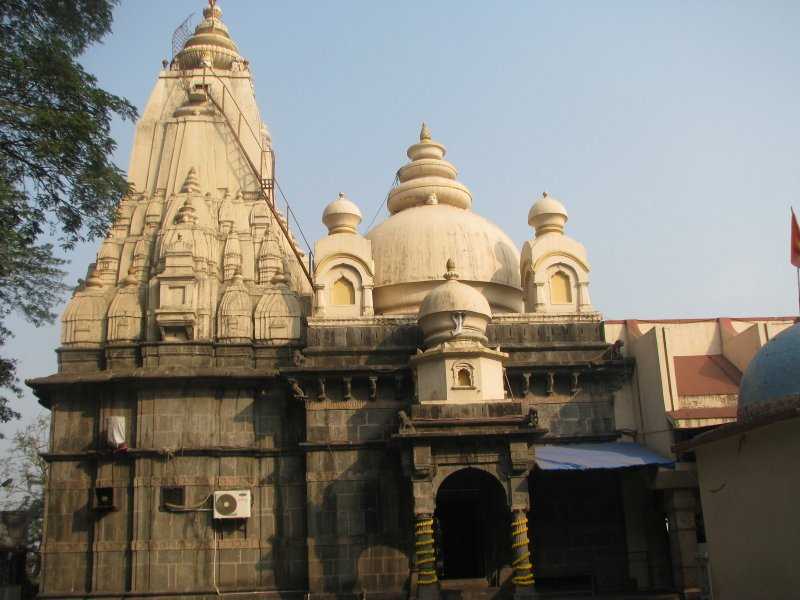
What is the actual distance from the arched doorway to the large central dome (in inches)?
193

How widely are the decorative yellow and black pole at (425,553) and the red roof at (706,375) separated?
20.9 feet

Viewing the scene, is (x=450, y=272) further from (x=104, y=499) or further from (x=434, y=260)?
(x=104, y=499)

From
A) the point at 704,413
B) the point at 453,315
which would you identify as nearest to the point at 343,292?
the point at 453,315

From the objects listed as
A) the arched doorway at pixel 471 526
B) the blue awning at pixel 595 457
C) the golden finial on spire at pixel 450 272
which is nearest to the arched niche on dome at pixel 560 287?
the golden finial on spire at pixel 450 272

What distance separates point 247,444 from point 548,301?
7.99 meters

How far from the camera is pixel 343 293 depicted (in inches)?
874

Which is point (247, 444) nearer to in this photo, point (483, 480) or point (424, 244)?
point (483, 480)

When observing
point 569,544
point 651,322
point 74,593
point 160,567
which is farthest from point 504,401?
point 74,593

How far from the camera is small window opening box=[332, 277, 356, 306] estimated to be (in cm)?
2212

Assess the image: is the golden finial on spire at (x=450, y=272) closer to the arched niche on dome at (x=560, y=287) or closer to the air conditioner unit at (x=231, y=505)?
the arched niche on dome at (x=560, y=287)

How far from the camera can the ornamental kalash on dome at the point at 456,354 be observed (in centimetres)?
1875

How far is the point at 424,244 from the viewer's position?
76.3 feet

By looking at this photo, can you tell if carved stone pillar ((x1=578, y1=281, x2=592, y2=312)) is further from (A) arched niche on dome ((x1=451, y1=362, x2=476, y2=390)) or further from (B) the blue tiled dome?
(B) the blue tiled dome

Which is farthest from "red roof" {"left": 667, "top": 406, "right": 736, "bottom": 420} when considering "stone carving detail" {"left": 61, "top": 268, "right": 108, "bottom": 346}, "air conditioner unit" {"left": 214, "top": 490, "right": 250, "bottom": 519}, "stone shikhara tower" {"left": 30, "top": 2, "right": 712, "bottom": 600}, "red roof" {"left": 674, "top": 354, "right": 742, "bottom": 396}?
"stone carving detail" {"left": 61, "top": 268, "right": 108, "bottom": 346}
